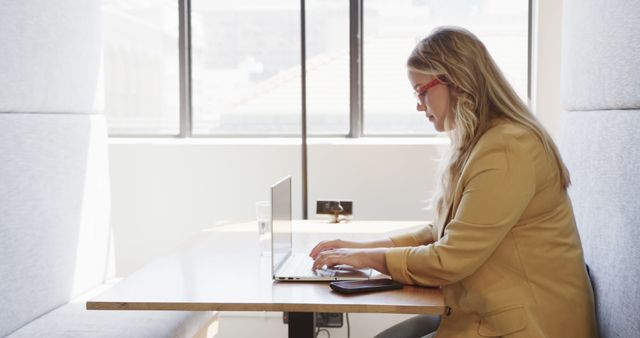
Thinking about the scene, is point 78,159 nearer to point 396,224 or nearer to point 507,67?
point 396,224

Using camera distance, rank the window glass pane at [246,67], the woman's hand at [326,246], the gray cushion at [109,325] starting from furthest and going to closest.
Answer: the window glass pane at [246,67], the gray cushion at [109,325], the woman's hand at [326,246]

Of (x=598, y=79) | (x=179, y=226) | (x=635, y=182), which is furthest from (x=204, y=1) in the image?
(x=635, y=182)

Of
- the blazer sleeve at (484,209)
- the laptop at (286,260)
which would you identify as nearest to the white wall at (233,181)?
the laptop at (286,260)

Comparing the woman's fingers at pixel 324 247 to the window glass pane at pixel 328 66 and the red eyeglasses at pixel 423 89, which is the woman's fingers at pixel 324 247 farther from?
the window glass pane at pixel 328 66

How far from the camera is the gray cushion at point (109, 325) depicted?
2129 mm

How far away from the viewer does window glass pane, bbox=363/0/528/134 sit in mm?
3504

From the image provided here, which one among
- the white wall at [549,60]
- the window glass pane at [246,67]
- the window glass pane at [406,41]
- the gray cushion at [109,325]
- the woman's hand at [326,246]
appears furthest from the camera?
the window glass pane at [246,67]

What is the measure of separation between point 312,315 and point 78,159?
120 cm

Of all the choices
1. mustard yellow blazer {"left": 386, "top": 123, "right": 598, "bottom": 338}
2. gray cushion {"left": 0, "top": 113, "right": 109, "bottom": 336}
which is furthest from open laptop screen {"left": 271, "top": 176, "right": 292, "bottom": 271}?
gray cushion {"left": 0, "top": 113, "right": 109, "bottom": 336}

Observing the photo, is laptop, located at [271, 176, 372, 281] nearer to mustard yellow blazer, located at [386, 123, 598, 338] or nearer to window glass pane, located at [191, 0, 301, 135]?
mustard yellow blazer, located at [386, 123, 598, 338]

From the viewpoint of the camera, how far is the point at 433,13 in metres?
3.56

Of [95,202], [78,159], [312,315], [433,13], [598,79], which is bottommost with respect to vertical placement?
[312,315]

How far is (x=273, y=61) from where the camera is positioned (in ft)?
12.1

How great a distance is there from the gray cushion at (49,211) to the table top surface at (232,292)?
47cm
